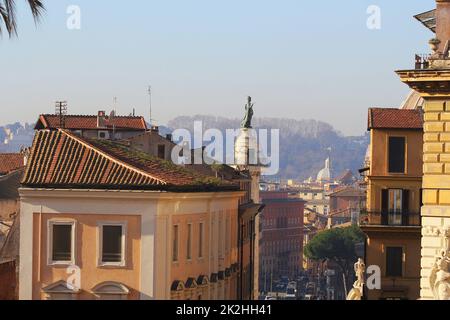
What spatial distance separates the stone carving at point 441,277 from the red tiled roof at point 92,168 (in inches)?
592

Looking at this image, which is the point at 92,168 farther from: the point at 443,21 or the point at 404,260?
the point at 404,260

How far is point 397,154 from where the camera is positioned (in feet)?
228

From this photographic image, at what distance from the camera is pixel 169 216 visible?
160ft

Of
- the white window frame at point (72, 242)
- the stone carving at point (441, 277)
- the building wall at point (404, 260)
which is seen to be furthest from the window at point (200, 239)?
the stone carving at point (441, 277)

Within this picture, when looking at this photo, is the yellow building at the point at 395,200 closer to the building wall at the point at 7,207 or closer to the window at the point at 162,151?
the window at the point at 162,151

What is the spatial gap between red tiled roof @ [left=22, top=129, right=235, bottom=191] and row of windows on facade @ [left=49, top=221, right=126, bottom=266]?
3.70 feet

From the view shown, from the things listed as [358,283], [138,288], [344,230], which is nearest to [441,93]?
[358,283]

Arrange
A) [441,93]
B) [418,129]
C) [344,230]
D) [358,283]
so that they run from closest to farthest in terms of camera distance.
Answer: [441,93]
[358,283]
[418,129]
[344,230]

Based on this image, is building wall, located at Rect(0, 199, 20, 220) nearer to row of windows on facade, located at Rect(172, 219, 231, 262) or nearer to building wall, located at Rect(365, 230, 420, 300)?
building wall, located at Rect(365, 230, 420, 300)

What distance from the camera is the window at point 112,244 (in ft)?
158

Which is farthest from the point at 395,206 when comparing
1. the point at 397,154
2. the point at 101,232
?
the point at 101,232

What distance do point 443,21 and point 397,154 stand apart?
28.4 m
